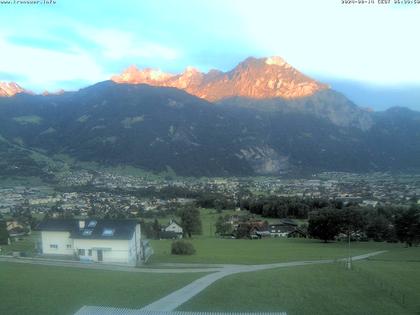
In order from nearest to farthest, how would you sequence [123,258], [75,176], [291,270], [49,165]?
[291,270] < [123,258] < [75,176] < [49,165]

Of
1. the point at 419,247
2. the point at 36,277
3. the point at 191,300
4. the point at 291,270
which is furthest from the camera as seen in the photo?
the point at 419,247

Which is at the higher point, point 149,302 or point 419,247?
point 149,302

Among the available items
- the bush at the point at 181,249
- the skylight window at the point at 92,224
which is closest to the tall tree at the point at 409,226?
the bush at the point at 181,249

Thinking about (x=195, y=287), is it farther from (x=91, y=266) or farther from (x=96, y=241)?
(x=96, y=241)

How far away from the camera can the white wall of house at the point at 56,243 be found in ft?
157

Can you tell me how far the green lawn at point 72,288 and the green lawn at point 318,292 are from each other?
301cm

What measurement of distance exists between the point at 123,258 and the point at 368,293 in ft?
76.7

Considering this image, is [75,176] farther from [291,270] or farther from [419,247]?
[291,270]

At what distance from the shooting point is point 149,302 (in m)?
24.3

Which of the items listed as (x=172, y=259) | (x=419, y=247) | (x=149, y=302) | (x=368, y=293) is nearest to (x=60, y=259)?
(x=172, y=259)

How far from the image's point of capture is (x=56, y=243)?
1897 inches

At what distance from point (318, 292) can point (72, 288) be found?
13993 mm

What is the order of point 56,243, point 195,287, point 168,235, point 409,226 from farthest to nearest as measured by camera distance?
point 168,235 → point 409,226 → point 56,243 → point 195,287

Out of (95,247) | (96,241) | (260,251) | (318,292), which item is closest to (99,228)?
(96,241)
